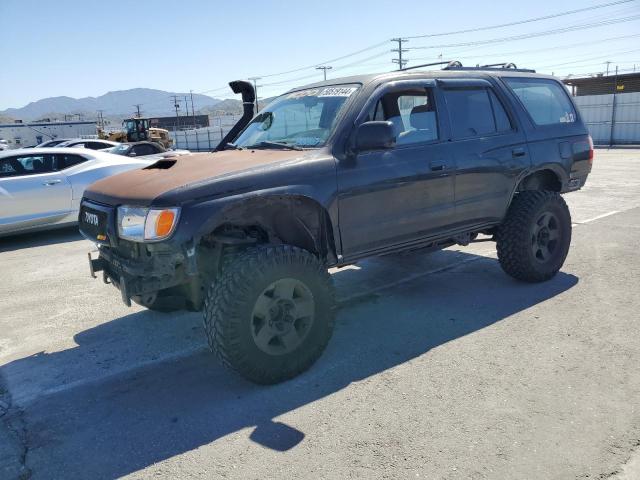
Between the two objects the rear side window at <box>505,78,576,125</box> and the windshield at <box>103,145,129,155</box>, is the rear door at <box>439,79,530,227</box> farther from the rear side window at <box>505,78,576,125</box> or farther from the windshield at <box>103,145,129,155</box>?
the windshield at <box>103,145,129,155</box>

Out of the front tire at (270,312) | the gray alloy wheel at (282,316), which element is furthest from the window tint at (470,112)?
the gray alloy wheel at (282,316)

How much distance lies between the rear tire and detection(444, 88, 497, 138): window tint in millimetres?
831

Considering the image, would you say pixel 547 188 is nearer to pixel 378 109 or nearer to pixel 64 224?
pixel 378 109

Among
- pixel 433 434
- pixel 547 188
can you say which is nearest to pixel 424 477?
pixel 433 434

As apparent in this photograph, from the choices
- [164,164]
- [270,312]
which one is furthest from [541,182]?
[164,164]

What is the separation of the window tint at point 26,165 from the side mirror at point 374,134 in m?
6.72

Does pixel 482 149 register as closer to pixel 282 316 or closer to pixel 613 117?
pixel 282 316

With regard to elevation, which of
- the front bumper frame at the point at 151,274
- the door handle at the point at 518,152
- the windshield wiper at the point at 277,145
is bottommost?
the front bumper frame at the point at 151,274

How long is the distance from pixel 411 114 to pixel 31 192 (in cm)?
639

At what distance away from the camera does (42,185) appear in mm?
8250

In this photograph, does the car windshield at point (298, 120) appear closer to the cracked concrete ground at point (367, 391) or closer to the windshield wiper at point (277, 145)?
the windshield wiper at point (277, 145)

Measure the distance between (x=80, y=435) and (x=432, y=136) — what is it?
333 centimetres

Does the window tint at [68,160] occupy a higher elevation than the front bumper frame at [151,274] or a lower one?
higher

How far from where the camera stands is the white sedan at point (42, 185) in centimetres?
805
